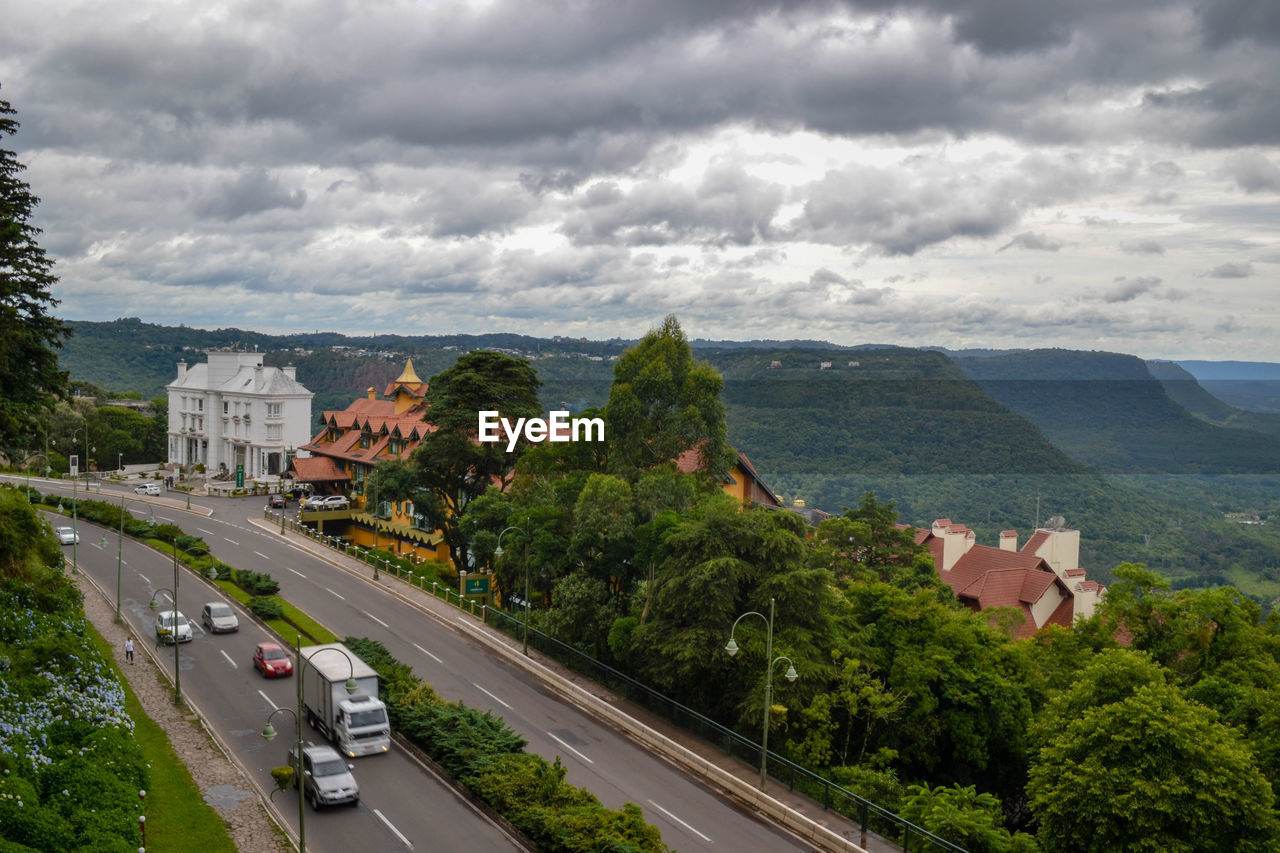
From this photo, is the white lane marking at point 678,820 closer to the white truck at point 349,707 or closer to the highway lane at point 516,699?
the highway lane at point 516,699

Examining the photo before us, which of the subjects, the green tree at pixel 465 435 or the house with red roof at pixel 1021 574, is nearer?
the house with red roof at pixel 1021 574

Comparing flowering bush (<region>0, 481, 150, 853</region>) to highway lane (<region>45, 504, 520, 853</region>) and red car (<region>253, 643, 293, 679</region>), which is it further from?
red car (<region>253, 643, 293, 679</region>)

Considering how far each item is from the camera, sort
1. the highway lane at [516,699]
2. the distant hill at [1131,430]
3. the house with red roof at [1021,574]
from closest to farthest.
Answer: the highway lane at [516,699]
the house with red roof at [1021,574]
the distant hill at [1131,430]

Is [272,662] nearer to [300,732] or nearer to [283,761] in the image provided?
[283,761]

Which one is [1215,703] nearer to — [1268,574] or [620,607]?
[620,607]

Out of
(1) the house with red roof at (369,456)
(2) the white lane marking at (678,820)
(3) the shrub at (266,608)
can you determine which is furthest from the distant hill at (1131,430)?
(2) the white lane marking at (678,820)

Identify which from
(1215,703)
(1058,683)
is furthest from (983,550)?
(1215,703)
